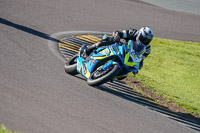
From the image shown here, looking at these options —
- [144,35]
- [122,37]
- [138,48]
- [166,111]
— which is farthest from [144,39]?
[166,111]

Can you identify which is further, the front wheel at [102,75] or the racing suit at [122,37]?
the racing suit at [122,37]

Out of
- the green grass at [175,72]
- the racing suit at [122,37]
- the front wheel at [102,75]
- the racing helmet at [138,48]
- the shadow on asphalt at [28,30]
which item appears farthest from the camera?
the shadow on asphalt at [28,30]

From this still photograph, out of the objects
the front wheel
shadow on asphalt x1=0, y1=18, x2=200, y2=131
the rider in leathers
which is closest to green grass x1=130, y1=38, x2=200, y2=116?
shadow on asphalt x1=0, y1=18, x2=200, y2=131

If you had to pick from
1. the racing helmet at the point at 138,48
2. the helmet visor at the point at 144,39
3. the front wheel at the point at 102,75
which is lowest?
the front wheel at the point at 102,75

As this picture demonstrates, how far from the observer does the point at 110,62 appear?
8.29 m

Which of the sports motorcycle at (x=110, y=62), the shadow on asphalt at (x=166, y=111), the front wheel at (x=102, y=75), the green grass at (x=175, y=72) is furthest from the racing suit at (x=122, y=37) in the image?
the green grass at (x=175, y=72)

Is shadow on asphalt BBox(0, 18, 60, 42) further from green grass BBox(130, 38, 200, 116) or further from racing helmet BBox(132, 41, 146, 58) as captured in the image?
racing helmet BBox(132, 41, 146, 58)

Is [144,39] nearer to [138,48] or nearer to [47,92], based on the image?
[138,48]

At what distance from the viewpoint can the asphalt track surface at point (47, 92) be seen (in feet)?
20.3

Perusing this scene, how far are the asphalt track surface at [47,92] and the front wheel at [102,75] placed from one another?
0.22 metres

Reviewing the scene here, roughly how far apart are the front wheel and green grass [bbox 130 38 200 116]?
2477 mm

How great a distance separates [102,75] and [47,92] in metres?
1.52

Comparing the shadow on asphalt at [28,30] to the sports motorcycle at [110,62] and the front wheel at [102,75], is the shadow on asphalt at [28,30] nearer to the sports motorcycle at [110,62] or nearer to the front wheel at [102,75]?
the sports motorcycle at [110,62]

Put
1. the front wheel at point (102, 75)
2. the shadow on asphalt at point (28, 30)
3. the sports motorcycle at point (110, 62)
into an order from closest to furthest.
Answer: the front wheel at point (102, 75)
the sports motorcycle at point (110, 62)
the shadow on asphalt at point (28, 30)
